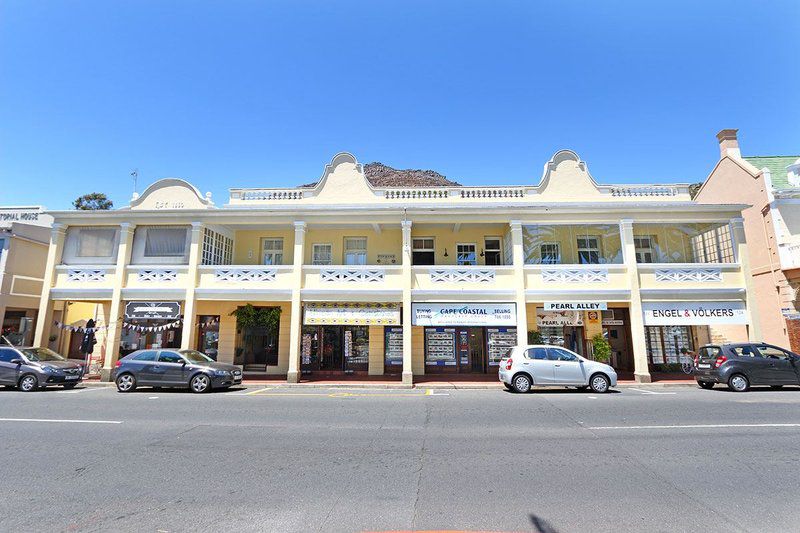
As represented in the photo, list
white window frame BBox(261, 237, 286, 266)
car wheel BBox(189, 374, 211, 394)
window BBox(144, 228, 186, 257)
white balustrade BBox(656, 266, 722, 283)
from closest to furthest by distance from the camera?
car wheel BBox(189, 374, 211, 394) → white balustrade BBox(656, 266, 722, 283) → window BBox(144, 228, 186, 257) → white window frame BBox(261, 237, 286, 266)

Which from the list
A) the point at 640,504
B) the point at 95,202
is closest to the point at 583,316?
the point at 640,504

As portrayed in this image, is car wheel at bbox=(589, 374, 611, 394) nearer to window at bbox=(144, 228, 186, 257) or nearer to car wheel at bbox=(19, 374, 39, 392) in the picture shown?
window at bbox=(144, 228, 186, 257)

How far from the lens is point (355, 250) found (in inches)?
778

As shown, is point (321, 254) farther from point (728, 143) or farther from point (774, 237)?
point (728, 143)

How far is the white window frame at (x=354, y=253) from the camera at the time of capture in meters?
19.7

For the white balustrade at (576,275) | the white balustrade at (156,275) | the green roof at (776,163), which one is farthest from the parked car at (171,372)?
the green roof at (776,163)

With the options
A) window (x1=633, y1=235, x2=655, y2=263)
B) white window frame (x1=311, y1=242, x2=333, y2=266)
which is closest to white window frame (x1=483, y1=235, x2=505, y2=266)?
window (x1=633, y1=235, x2=655, y2=263)

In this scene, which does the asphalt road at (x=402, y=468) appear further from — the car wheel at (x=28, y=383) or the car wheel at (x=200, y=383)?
the car wheel at (x=28, y=383)

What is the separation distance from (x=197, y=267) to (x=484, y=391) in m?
12.6

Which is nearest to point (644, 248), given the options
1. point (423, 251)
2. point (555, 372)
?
point (555, 372)

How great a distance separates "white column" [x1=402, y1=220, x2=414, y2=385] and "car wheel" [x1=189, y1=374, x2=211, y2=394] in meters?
6.87

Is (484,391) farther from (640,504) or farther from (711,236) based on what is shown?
(711,236)

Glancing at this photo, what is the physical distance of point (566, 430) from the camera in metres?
7.89

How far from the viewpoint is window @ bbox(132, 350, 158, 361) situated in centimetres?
1395
